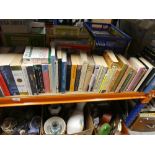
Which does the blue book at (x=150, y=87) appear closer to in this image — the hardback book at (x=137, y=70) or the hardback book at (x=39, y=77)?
the hardback book at (x=137, y=70)

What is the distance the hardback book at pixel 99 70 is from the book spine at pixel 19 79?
1.30 feet

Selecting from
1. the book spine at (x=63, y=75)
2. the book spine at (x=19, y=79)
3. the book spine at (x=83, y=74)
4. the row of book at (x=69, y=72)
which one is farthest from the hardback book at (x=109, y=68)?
the book spine at (x=19, y=79)

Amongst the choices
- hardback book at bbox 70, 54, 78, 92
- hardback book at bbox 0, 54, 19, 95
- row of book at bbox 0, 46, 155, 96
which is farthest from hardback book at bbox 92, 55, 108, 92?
hardback book at bbox 0, 54, 19, 95

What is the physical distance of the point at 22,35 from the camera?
3.35 feet

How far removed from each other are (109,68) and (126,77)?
132 millimetres

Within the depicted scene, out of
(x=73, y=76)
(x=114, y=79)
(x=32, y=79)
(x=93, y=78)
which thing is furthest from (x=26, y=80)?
(x=114, y=79)

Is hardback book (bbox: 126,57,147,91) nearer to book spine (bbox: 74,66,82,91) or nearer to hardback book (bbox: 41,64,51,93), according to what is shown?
book spine (bbox: 74,66,82,91)

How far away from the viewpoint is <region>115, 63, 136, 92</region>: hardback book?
961 millimetres

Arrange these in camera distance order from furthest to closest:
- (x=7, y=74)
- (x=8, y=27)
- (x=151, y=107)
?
(x=151, y=107) < (x=8, y=27) < (x=7, y=74)
